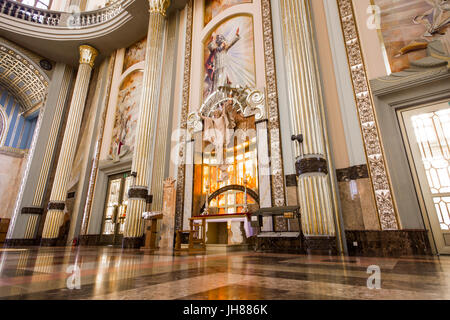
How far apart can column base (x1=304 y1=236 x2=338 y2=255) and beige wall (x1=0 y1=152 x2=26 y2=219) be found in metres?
16.3

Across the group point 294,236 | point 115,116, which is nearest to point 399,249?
point 294,236

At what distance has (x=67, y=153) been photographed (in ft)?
33.4

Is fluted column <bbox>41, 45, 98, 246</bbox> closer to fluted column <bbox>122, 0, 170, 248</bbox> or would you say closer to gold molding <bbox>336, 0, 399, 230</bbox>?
fluted column <bbox>122, 0, 170, 248</bbox>

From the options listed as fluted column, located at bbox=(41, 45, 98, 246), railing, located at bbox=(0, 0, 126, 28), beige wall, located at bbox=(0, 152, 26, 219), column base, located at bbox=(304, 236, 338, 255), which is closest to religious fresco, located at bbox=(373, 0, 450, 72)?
column base, located at bbox=(304, 236, 338, 255)

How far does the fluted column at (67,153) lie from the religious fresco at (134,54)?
179cm

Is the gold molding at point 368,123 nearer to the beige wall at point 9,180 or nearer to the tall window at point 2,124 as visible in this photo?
the beige wall at point 9,180

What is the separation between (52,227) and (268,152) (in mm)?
8520

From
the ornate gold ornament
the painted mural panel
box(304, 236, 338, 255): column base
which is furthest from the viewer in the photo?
the painted mural panel

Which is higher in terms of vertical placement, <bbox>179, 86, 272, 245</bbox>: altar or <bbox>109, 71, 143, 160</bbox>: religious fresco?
<bbox>109, 71, 143, 160</bbox>: religious fresco

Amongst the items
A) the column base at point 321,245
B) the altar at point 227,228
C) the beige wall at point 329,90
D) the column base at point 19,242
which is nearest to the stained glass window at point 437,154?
the beige wall at point 329,90

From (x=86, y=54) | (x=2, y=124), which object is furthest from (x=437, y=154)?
(x=2, y=124)

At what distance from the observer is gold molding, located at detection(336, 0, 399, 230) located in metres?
4.13

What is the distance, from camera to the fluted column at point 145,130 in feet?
22.4

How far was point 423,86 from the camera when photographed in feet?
14.7
